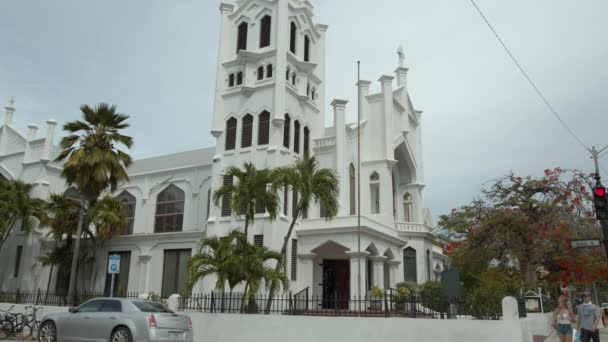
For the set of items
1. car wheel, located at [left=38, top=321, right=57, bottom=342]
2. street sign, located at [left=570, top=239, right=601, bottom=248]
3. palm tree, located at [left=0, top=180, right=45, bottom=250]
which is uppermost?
palm tree, located at [left=0, top=180, right=45, bottom=250]

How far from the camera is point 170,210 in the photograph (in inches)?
1348

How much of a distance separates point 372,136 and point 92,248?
19376 mm

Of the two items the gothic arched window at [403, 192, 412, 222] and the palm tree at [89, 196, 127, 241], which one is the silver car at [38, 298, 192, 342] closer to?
the palm tree at [89, 196, 127, 241]

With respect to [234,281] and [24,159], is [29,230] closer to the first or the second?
[24,159]

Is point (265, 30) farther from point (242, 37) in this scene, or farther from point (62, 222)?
point (62, 222)

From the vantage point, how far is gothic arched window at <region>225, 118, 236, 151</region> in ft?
97.2

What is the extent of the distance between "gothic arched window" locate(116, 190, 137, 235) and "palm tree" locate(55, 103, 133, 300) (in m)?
9.77

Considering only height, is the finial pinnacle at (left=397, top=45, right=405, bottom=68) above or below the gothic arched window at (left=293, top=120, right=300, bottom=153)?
above

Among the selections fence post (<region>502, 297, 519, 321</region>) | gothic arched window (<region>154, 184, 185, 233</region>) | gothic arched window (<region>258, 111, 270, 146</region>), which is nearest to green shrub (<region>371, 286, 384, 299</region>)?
fence post (<region>502, 297, 519, 321</region>)

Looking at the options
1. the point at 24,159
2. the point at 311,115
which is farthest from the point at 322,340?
the point at 24,159

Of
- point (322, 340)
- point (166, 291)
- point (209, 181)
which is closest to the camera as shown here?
point (322, 340)

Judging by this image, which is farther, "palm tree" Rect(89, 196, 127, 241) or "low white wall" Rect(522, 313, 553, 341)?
"palm tree" Rect(89, 196, 127, 241)

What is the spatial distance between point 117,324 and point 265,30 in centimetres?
2236

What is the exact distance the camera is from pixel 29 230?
33.3 metres
